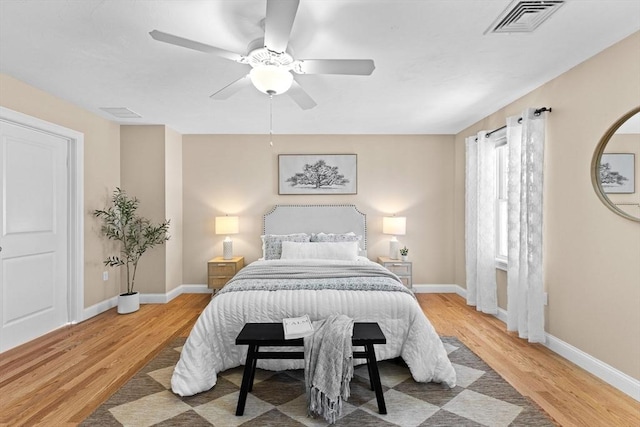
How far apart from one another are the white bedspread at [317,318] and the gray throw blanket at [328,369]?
17.8 inches

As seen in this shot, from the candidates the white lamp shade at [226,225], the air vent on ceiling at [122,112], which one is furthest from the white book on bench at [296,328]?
the air vent on ceiling at [122,112]

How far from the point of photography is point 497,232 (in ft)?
14.4

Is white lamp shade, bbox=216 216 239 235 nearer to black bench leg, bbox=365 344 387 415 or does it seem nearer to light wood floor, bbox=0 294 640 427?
light wood floor, bbox=0 294 640 427

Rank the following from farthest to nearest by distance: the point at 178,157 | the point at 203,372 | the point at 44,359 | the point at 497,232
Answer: the point at 178,157 → the point at 497,232 → the point at 44,359 → the point at 203,372

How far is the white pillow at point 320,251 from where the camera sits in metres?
4.49

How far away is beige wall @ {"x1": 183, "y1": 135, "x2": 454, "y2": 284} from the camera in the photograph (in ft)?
17.4

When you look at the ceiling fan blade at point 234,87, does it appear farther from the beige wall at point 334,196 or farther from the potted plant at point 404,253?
the potted plant at point 404,253

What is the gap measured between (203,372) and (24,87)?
321cm

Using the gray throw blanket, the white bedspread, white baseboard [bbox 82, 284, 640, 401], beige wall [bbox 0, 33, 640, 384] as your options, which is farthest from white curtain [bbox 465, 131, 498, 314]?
the gray throw blanket

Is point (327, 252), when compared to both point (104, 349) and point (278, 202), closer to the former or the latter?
point (278, 202)

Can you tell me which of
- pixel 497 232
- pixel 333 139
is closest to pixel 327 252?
pixel 333 139

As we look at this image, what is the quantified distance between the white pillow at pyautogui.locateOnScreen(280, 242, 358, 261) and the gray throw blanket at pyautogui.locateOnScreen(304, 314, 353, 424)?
87.3 inches

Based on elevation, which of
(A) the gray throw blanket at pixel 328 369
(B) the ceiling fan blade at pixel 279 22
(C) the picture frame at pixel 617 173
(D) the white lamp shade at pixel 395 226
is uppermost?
(B) the ceiling fan blade at pixel 279 22

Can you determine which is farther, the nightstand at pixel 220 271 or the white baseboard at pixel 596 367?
the nightstand at pixel 220 271
